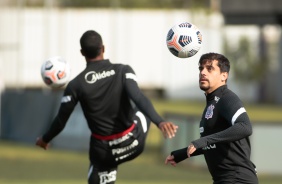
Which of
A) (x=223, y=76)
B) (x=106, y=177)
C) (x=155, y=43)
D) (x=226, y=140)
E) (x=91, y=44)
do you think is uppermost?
(x=91, y=44)

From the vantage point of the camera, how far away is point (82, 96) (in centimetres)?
1258

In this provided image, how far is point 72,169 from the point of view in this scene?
77.5 feet

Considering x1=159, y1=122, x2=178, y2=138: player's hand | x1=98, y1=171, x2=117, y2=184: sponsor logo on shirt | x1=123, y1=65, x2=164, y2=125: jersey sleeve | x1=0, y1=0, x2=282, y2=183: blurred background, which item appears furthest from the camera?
x1=0, y1=0, x2=282, y2=183: blurred background

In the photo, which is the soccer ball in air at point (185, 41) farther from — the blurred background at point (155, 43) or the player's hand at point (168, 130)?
the blurred background at point (155, 43)

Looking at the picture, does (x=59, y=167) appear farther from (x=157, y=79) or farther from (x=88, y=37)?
(x=157, y=79)

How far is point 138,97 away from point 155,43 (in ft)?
173

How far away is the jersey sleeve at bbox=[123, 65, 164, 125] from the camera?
11.7m

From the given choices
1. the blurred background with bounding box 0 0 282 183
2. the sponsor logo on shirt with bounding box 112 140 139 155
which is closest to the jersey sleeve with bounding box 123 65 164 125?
the sponsor logo on shirt with bounding box 112 140 139 155

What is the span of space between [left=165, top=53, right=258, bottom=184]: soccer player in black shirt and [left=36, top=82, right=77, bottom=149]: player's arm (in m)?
2.69

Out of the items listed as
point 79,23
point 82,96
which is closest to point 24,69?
point 79,23

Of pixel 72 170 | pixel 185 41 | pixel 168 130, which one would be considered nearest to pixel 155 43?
pixel 72 170

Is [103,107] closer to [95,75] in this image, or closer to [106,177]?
[95,75]

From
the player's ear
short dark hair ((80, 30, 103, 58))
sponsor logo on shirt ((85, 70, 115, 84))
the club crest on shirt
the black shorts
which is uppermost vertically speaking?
short dark hair ((80, 30, 103, 58))

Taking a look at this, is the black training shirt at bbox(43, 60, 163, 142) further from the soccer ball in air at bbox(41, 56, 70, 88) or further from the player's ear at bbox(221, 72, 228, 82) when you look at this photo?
the player's ear at bbox(221, 72, 228, 82)
